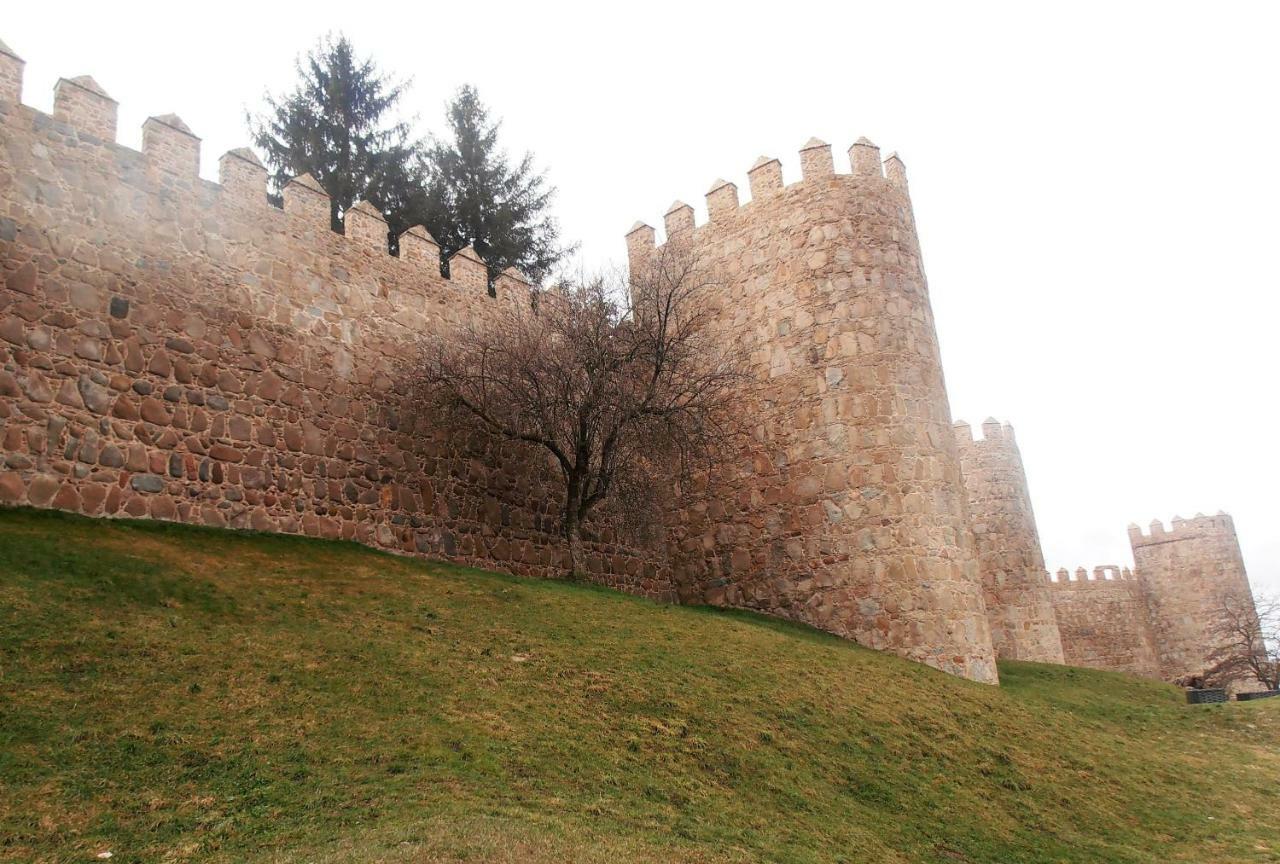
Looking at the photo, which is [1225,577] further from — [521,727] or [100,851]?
[100,851]

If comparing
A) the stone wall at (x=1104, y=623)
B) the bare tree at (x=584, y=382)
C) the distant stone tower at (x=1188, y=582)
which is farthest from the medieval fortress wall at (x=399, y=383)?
the distant stone tower at (x=1188, y=582)

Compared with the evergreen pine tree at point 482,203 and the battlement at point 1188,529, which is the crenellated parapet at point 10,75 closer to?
the evergreen pine tree at point 482,203

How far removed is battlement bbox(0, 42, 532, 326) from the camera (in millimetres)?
12453

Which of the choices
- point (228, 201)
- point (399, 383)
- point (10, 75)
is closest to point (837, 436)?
point (399, 383)

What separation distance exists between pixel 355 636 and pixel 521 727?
248cm

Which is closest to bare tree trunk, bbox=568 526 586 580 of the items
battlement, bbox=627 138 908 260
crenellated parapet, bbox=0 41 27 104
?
battlement, bbox=627 138 908 260

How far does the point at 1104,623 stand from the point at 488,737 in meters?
28.4

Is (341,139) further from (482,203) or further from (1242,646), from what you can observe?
(1242,646)

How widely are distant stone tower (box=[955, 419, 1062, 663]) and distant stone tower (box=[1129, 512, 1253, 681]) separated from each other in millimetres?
9348

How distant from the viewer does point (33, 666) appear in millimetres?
7551

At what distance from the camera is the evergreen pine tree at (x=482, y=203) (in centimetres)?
2881

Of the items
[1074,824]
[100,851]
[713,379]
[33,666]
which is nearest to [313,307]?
[713,379]

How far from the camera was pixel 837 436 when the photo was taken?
55.8ft

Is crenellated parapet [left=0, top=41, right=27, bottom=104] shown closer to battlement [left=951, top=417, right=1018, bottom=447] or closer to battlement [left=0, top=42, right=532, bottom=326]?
A: battlement [left=0, top=42, right=532, bottom=326]
